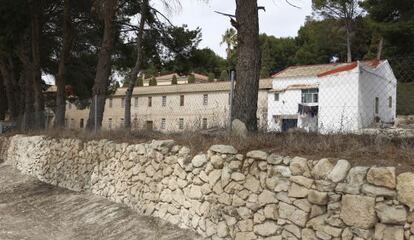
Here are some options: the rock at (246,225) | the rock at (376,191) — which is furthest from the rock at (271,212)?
the rock at (376,191)

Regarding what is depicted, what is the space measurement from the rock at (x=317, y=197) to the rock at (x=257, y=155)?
103cm

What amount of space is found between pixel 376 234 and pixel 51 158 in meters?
13.0

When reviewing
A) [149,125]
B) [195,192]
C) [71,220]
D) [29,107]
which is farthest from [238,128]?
[29,107]

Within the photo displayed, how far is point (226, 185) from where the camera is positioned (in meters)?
7.24

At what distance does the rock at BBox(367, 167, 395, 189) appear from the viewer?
4926 millimetres

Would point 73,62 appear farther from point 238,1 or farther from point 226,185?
point 226,185

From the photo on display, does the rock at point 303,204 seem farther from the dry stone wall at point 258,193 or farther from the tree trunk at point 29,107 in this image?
the tree trunk at point 29,107

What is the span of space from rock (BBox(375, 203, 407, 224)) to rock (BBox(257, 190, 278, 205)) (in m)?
1.53

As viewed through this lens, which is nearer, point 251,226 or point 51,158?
point 251,226

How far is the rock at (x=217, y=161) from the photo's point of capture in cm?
741

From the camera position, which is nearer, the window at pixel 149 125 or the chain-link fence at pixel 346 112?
the chain-link fence at pixel 346 112

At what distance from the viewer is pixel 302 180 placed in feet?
19.4

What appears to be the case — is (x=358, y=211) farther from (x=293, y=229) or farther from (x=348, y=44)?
(x=348, y=44)

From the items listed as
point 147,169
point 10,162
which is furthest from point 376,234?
point 10,162
